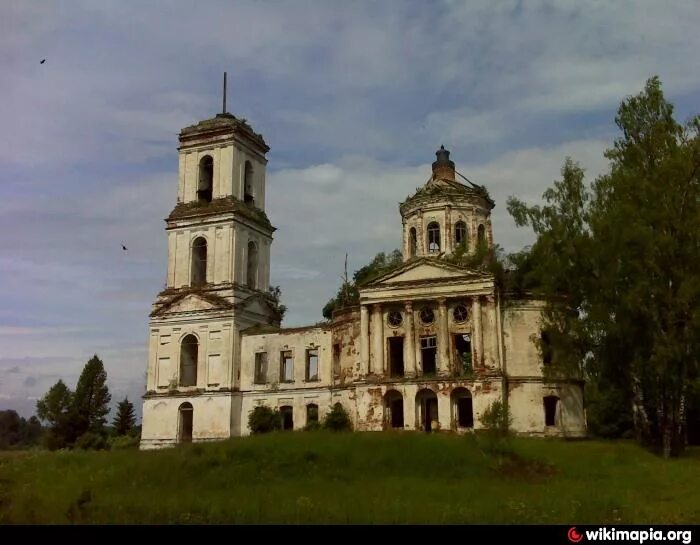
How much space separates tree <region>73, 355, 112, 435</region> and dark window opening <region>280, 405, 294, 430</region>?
15.9 m

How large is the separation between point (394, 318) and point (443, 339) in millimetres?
2763

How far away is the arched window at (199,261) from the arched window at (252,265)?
2.45 meters

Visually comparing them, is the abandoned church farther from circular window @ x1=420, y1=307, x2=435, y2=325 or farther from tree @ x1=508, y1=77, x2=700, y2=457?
tree @ x1=508, y1=77, x2=700, y2=457

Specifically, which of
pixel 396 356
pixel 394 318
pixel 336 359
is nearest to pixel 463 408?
pixel 396 356

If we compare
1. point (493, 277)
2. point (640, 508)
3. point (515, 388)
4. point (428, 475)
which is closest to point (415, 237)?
point (493, 277)

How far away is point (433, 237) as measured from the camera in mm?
37656

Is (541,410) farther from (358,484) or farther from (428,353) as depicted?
(358,484)

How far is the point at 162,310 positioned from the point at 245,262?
520 centimetres

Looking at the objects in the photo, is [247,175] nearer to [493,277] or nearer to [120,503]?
[493,277]

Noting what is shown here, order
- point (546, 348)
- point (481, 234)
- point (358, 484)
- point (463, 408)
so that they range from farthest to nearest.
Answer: point (481, 234) → point (463, 408) → point (546, 348) → point (358, 484)

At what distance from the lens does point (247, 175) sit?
132ft

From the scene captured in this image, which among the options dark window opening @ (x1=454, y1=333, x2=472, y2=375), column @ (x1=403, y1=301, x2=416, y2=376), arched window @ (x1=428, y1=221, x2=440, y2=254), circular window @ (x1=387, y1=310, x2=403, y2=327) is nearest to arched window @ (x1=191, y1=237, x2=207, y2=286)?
circular window @ (x1=387, y1=310, x2=403, y2=327)

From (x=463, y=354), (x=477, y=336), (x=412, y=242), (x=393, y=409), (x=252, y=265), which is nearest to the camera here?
(x=477, y=336)
